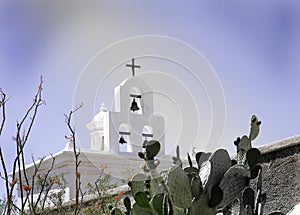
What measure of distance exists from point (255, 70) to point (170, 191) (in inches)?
58.1

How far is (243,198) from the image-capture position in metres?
1.09

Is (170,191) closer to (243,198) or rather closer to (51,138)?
(243,198)

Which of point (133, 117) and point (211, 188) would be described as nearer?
point (211, 188)

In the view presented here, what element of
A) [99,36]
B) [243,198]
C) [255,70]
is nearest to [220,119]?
[243,198]

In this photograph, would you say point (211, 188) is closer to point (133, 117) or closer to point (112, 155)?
point (133, 117)

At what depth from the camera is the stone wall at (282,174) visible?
2.14 m

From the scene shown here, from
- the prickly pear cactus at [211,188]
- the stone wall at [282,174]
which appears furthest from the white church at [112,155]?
the prickly pear cactus at [211,188]

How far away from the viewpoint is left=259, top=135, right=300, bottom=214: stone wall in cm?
214

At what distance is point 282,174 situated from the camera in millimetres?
2195

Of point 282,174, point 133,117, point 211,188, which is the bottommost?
point 211,188

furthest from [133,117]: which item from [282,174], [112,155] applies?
[282,174]

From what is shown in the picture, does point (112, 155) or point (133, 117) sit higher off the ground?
point (133, 117)

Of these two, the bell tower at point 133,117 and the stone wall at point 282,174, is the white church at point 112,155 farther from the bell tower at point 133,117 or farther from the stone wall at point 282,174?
the stone wall at point 282,174

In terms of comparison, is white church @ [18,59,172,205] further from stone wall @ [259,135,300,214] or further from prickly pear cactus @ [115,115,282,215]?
prickly pear cactus @ [115,115,282,215]
